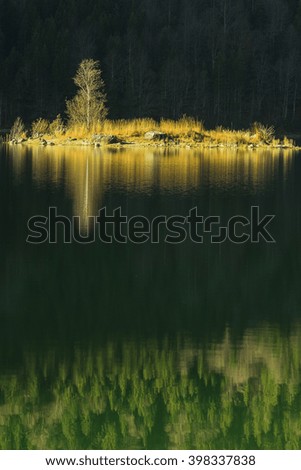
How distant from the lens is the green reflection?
8344mm

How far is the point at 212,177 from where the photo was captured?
110 feet

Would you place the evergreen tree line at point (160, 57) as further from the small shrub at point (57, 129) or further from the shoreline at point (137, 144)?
the shoreline at point (137, 144)

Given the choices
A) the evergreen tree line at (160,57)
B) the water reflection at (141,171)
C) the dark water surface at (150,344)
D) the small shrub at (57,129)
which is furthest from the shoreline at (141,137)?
the dark water surface at (150,344)

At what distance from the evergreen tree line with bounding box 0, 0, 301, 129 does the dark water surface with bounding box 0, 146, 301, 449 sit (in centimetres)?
6520

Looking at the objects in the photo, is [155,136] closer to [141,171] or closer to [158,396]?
[141,171]

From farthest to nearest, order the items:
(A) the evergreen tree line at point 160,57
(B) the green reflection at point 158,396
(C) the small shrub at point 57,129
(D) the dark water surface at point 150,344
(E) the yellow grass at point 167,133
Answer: (A) the evergreen tree line at point 160,57, (C) the small shrub at point 57,129, (E) the yellow grass at point 167,133, (D) the dark water surface at point 150,344, (B) the green reflection at point 158,396

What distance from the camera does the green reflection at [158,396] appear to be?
834 centimetres

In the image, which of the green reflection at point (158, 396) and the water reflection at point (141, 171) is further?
the water reflection at point (141, 171)

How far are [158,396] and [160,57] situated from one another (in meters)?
88.1

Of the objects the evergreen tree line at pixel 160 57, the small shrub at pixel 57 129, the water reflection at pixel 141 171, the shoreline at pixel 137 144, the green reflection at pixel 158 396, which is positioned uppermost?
the evergreen tree line at pixel 160 57

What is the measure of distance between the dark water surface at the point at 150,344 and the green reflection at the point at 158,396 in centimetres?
2

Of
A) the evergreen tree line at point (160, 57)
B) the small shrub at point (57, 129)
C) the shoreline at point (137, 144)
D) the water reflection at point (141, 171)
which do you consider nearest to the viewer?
the water reflection at point (141, 171)

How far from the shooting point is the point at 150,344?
11.0m

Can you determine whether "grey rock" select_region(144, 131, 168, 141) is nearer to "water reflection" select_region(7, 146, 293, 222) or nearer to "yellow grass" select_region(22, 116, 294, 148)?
"yellow grass" select_region(22, 116, 294, 148)
